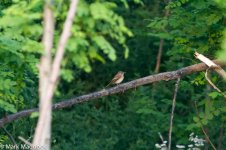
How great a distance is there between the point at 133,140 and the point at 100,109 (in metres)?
1.11

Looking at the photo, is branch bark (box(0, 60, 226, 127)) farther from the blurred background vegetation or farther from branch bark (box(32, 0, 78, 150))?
branch bark (box(32, 0, 78, 150))

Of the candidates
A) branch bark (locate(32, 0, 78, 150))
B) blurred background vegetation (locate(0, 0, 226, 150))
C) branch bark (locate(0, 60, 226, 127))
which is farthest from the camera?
branch bark (locate(0, 60, 226, 127))

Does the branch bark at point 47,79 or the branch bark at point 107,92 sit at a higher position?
the branch bark at point 47,79

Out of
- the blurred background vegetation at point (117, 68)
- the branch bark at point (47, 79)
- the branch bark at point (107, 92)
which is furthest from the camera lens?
the branch bark at point (107, 92)

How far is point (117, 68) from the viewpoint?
51.9ft

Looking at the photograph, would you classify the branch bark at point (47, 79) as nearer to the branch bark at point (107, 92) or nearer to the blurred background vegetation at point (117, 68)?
the blurred background vegetation at point (117, 68)

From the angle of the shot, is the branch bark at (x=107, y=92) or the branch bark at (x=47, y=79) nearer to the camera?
the branch bark at (x=47, y=79)

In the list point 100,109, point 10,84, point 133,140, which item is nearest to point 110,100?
point 100,109

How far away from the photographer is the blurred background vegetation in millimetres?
3666

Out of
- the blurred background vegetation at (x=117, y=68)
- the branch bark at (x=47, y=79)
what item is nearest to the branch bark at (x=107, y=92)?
the blurred background vegetation at (x=117, y=68)

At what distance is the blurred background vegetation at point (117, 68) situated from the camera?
12.0 ft

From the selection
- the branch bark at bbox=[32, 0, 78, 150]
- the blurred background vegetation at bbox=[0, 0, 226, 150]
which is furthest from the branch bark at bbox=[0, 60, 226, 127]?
the branch bark at bbox=[32, 0, 78, 150]

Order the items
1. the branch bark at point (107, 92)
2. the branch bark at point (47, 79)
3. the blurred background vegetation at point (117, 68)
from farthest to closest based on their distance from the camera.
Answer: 1. the branch bark at point (107, 92)
2. the blurred background vegetation at point (117, 68)
3. the branch bark at point (47, 79)

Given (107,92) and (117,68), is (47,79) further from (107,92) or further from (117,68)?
(117,68)
